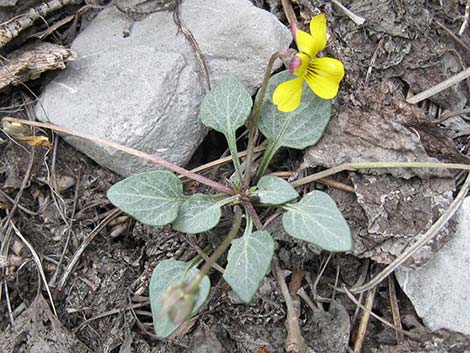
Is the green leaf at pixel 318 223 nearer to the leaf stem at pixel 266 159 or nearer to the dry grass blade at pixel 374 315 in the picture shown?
the leaf stem at pixel 266 159

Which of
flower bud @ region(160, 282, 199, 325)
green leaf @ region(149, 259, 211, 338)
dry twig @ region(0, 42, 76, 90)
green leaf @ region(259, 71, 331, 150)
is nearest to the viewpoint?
flower bud @ region(160, 282, 199, 325)

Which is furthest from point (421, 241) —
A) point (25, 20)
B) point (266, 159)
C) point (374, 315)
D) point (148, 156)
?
point (25, 20)

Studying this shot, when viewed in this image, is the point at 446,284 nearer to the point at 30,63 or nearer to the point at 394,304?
the point at 394,304

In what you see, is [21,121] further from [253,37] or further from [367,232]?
[367,232]

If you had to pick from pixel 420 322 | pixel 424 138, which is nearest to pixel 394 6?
pixel 424 138

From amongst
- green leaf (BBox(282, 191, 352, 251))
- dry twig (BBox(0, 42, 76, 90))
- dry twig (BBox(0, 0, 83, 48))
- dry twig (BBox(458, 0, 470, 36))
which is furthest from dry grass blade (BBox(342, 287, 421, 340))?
dry twig (BBox(0, 0, 83, 48))

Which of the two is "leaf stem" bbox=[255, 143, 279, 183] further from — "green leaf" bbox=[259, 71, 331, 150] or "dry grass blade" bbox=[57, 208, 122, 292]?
"dry grass blade" bbox=[57, 208, 122, 292]
